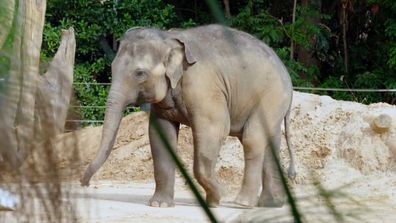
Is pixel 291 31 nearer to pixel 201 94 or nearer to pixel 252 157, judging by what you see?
pixel 252 157

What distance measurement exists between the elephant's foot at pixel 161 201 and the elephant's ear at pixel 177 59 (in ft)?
2.82

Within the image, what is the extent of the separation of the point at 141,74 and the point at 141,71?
0.11ft

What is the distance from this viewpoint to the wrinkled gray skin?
30.3 ft

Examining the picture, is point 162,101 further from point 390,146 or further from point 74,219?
point 74,219

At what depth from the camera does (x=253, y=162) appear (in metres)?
9.67

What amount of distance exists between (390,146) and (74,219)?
10.1 meters

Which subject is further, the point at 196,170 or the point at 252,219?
the point at 196,170

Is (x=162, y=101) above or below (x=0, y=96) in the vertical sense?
below

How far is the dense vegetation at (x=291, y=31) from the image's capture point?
52.6 ft

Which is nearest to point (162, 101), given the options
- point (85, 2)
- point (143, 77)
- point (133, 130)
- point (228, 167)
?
point (143, 77)

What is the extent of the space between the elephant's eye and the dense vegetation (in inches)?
228

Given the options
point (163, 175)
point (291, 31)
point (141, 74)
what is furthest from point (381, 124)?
point (291, 31)

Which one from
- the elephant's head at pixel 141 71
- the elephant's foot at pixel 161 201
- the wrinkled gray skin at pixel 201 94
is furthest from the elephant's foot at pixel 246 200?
the elephant's head at pixel 141 71

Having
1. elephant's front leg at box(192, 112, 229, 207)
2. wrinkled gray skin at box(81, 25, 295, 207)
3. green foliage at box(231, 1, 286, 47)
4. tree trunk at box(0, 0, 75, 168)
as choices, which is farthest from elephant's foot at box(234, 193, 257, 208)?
tree trunk at box(0, 0, 75, 168)
